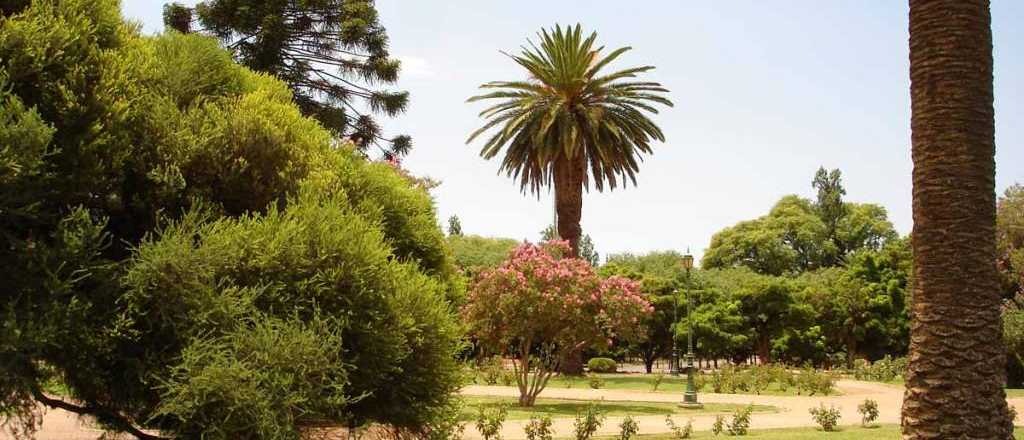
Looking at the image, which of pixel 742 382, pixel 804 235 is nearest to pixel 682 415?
pixel 742 382

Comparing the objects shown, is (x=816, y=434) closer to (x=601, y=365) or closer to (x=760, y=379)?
(x=760, y=379)

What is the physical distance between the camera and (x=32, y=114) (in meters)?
5.39

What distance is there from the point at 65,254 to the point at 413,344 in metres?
2.66

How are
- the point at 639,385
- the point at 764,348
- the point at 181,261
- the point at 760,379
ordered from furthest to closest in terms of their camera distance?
the point at 764,348 < the point at 639,385 < the point at 760,379 < the point at 181,261

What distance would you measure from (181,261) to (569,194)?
2945cm

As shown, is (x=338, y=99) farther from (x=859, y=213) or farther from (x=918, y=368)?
(x=859, y=213)

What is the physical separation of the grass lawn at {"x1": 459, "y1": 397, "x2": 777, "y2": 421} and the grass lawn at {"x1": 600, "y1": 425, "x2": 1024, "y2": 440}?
14.6 feet

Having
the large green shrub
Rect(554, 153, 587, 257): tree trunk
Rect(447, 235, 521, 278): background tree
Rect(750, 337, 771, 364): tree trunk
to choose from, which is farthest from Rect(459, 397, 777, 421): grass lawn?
Rect(750, 337, 771, 364): tree trunk

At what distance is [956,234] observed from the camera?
24.5ft

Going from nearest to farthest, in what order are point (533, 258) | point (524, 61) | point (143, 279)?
point (143, 279)
point (533, 258)
point (524, 61)

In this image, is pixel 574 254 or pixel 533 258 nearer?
pixel 533 258

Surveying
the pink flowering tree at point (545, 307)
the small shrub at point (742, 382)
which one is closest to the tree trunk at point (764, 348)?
the small shrub at point (742, 382)

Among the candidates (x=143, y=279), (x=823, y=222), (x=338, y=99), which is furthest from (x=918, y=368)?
(x=823, y=222)

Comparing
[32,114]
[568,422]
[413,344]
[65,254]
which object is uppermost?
[32,114]
